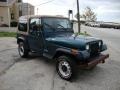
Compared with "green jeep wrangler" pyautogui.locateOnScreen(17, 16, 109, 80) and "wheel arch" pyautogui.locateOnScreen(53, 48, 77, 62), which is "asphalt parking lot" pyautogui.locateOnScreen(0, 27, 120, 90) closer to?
"green jeep wrangler" pyautogui.locateOnScreen(17, 16, 109, 80)

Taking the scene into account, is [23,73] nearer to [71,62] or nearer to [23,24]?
[71,62]

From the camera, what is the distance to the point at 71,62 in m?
5.90

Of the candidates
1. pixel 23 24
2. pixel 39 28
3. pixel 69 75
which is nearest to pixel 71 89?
pixel 69 75

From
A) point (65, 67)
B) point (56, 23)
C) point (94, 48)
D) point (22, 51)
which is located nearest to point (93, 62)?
point (94, 48)

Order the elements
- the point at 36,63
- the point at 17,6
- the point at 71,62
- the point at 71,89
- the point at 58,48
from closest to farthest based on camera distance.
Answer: the point at 71,89
the point at 71,62
the point at 58,48
the point at 36,63
the point at 17,6

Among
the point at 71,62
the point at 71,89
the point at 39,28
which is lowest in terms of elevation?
the point at 71,89

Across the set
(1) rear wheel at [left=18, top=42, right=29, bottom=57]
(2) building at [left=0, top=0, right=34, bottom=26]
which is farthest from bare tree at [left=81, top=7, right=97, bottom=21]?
(1) rear wheel at [left=18, top=42, right=29, bottom=57]

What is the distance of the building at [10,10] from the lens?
3619cm

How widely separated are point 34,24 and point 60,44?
1.83m

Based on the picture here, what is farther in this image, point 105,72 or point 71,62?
point 105,72

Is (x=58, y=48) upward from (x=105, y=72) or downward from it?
upward

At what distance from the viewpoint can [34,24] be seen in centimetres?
764

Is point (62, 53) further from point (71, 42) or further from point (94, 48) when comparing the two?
point (94, 48)

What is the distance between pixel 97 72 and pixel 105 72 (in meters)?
0.30
